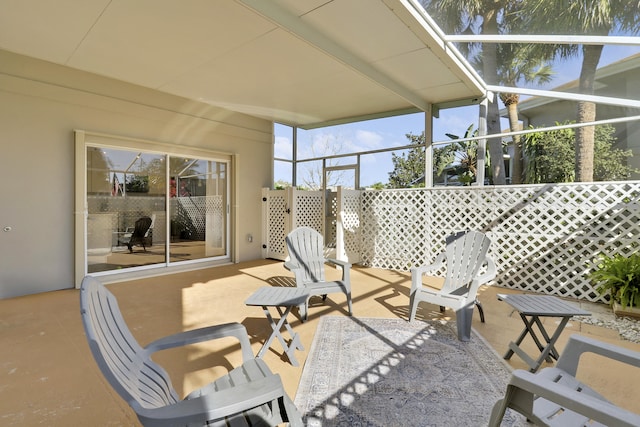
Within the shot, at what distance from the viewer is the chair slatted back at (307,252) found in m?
3.81

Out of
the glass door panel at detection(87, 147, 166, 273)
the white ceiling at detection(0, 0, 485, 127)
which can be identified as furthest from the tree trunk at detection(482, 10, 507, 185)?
the glass door panel at detection(87, 147, 166, 273)

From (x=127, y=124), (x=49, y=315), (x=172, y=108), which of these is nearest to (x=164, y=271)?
(x=49, y=315)

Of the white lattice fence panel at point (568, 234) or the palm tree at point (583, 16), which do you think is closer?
the palm tree at point (583, 16)

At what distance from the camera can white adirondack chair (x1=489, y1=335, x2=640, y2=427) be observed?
101 cm

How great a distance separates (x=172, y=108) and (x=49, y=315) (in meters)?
3.59

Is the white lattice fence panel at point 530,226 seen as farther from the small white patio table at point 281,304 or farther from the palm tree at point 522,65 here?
the small white patio table at point 281,304

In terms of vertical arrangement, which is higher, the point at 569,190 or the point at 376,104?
the point at 376,104

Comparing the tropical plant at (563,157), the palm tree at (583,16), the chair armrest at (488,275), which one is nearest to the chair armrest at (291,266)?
the chair armrest at (488,275)

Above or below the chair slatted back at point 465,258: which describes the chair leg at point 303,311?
below

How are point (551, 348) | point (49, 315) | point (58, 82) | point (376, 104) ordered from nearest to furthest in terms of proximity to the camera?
point (551, 348) → point (49, 315) → point (58, 82) → point (376, 104)

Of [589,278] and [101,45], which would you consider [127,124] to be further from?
[589,278]

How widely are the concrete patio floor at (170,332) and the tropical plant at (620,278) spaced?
347 millimetres

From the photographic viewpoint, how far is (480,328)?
3.22 meters

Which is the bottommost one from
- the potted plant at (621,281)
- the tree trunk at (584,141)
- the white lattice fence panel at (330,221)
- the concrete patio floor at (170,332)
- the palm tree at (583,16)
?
the concrete patio floor at (170,332)
